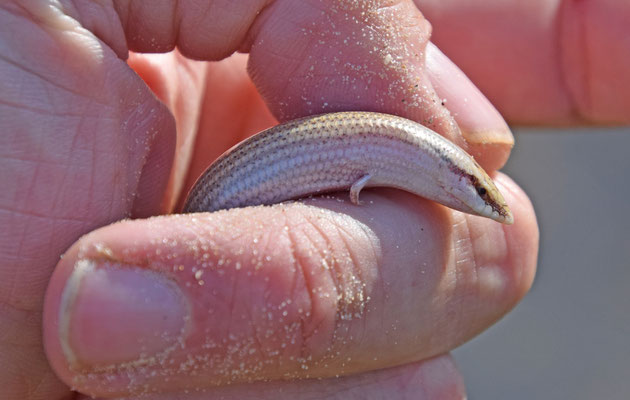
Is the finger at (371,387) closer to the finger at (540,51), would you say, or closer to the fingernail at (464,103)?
the fingernail at (464,103)

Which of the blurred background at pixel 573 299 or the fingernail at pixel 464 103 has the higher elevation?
the fingernail at pixel 464 103

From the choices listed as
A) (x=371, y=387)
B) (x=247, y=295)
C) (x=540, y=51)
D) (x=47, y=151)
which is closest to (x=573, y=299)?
(x=540, y=51)

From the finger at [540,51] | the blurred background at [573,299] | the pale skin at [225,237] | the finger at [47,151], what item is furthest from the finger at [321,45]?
the blurred background at [573,299]

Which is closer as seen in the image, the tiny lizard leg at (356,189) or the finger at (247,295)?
the finger at (247,295)

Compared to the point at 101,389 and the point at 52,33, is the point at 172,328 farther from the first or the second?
the point at 52,33

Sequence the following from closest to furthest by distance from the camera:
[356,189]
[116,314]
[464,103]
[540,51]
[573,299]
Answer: [116,314] → [356,189] → [464,103] → [540,51] → [573,299]

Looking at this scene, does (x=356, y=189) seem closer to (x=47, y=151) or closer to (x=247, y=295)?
(x=247, y=295)
